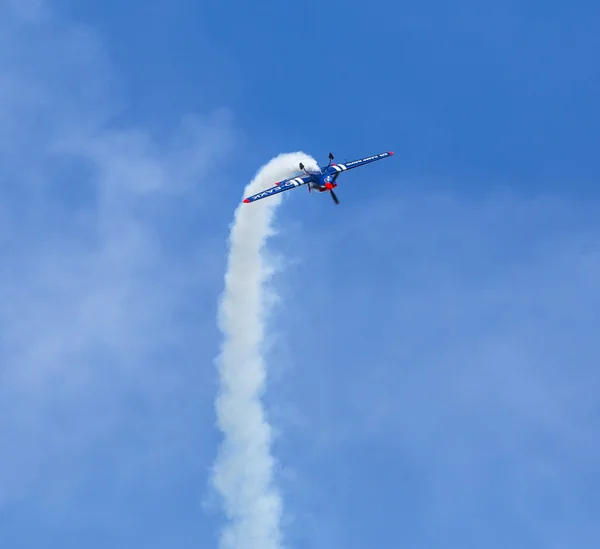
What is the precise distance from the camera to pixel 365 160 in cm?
19400

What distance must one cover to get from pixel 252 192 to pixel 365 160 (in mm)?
26135

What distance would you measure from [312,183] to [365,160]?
16.6 metres

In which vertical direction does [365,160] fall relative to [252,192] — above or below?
above

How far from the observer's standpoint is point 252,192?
594 feet

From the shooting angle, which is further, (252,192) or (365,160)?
(365,160)

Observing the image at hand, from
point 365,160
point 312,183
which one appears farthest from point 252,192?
point 365,160

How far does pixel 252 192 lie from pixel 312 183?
11204 millimetres

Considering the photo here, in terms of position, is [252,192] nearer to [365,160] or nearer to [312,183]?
[312,183]

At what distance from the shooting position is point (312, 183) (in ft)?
598
